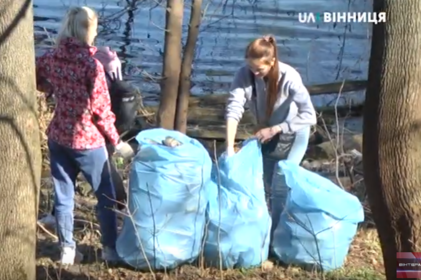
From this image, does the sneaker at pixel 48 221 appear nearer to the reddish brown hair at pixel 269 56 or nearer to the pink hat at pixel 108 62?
the pink hat at pixel 108 62

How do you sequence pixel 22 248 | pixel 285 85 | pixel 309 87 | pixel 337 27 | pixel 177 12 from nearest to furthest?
pixel 22 248 → pixel 285 85 → pixel 177 12 → pixel 309 87 → pixel 337 27

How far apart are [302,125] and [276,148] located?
27 centimetres

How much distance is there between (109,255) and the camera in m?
5.88

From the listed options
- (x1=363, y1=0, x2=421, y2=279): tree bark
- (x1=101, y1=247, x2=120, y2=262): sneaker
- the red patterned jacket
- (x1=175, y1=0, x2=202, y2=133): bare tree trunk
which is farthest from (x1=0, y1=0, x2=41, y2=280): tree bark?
Answer: (x1=175, y1=0, x2=202, y2=133): bare tree trunk

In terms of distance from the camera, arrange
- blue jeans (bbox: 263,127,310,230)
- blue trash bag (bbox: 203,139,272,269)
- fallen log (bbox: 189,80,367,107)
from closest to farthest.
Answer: blue trash bag (bbox: 203,139,272,269), blue jeans (bbox: 263,127,310,230), fallen log (bbox: 189,80,367,107)

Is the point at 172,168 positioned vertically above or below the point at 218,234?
above

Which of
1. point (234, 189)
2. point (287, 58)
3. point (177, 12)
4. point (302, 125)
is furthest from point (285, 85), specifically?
point (287, 58)

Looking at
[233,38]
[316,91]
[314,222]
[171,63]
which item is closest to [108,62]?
[314,222]

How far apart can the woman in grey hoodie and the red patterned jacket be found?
773 millimetres

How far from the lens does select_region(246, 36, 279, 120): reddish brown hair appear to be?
5.79 m

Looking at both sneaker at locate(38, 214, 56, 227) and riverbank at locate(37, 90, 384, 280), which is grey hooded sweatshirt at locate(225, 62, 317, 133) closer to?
riverbank at locate(37, 90, 384, 280)

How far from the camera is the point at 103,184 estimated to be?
5.80m

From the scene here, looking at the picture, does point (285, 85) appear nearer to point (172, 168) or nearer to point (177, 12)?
point (172, 168)

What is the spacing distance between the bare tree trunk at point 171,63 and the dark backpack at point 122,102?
1489 millimetres
